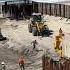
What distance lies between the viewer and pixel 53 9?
37.2 meters

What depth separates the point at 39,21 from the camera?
2992 centimetres

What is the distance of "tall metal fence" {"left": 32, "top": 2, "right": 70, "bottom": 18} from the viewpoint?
116ft

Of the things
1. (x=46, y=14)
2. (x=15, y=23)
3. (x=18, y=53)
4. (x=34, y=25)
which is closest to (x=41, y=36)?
(x=34, y=25)

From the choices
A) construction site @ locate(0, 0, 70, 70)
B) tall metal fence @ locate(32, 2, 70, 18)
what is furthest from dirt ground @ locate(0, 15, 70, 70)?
tall metal fence @ locate(32, 2, 70, 18)

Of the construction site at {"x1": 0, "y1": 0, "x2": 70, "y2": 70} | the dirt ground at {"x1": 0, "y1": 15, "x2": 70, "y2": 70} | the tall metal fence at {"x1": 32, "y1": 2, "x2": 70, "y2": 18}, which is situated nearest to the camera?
the construction site at {"x1": 0, "y1": 0, "x2": 70, "y2": 70}

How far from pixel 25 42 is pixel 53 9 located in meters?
11.8

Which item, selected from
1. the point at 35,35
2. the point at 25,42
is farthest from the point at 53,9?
the point at 25,42

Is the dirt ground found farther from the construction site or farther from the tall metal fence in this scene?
the tall metal fence

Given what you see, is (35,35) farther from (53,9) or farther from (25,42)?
(53,9)

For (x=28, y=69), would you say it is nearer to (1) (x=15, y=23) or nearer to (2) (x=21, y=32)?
(2) (x=21, y=32)

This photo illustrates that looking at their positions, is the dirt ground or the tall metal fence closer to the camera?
the dirt ground

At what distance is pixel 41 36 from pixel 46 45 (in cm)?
331

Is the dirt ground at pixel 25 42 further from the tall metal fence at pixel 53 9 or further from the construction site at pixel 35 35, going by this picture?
the tall metal fence at pixel 53 9

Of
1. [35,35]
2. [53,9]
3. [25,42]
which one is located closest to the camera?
[25,42]
